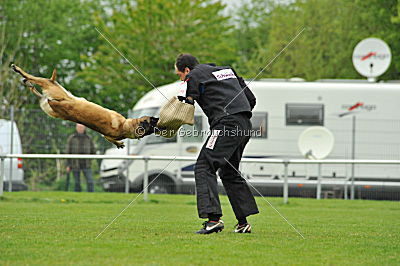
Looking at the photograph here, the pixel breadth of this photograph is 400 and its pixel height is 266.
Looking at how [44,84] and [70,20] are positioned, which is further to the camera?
[70,20]

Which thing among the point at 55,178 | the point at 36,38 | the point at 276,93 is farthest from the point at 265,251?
the point at 36,38

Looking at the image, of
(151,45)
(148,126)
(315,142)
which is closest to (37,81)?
(148,126)

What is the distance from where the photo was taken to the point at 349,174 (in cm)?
1812

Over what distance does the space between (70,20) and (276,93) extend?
17.7 metres

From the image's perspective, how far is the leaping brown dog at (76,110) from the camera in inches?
271

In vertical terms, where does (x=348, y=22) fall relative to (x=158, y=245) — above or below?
above

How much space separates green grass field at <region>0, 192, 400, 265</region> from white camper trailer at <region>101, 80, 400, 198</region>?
608 cm

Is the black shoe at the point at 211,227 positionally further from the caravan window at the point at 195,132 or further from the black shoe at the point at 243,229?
the caravan window at the point at 195,132

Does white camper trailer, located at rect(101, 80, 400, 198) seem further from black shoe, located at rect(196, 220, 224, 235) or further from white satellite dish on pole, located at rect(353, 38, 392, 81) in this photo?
black shoe, located at rect(196, 220, 224, 235)

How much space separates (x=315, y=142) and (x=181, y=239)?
11359 mm

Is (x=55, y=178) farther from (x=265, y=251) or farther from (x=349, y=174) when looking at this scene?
(x=265, y=251)

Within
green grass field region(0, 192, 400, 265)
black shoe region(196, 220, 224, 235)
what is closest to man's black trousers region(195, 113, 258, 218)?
black shoe region(196, 220, 224, 235)

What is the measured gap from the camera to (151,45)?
2700 centimetres

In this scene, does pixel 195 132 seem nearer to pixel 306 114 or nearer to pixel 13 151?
pixel 306 114
